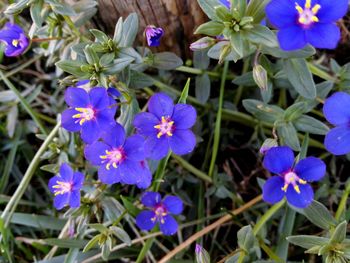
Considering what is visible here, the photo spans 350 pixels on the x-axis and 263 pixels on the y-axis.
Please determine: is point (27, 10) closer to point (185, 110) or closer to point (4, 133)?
point (4, 133)

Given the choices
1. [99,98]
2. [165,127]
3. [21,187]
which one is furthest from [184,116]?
[21,187]

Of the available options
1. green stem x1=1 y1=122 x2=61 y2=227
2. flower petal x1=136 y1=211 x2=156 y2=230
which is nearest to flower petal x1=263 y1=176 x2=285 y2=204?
flower petal x1=136 y1=211 x2=156 y2=230

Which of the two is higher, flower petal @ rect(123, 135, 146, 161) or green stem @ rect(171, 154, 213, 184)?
flower petal @ rect(123, 135, 146, 161)

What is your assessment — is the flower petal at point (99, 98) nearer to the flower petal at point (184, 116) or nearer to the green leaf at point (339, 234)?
the flower petal at point (184, 116)

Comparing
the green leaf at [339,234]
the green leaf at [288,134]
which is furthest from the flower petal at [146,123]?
the green leaf at [339,234]

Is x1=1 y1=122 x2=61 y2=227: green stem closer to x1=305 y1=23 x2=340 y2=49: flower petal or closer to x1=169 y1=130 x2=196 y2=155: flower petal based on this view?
x1=169 y1=130 x2=196 y2=155: flower petal

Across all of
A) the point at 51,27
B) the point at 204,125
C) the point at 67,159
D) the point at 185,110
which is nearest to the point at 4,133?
the point at 67,159
